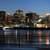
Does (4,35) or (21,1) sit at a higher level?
(21,1)

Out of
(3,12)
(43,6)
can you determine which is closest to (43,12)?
(43,6)

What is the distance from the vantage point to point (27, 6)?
8172 millimetres

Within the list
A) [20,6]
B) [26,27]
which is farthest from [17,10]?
[26,27]

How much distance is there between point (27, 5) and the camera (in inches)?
320

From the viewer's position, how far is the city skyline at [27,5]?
8.02 meters

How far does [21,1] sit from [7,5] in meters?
0.71

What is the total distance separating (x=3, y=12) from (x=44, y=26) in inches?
83.2

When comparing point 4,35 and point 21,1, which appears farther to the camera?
point 21,1

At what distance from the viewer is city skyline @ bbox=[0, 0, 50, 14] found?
26.3ft

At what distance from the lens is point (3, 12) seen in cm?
812

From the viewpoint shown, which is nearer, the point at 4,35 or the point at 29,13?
the point at 4,35

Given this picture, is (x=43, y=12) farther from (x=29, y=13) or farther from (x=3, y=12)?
(x=3, y=12)

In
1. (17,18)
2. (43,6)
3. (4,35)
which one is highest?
(43,6)

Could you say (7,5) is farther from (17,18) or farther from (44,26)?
(44,26)
